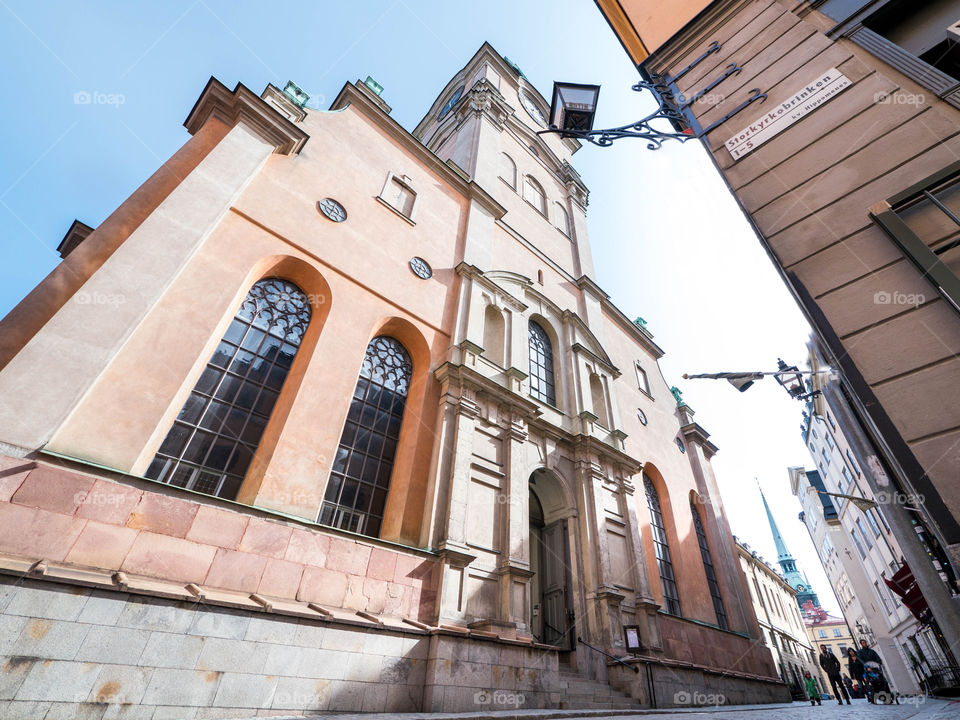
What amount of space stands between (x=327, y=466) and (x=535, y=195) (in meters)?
16.4

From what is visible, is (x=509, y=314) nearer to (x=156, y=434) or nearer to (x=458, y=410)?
(x=458, y=410)

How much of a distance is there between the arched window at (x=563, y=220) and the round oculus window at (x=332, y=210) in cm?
1164

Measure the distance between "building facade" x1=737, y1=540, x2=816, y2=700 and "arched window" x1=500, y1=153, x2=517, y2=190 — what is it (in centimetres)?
2049

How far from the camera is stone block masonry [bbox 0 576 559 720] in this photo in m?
4.39

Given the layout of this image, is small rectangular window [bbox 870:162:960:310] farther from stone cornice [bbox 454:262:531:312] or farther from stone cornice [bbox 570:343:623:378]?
stone cornice [bbox 570:343:623:378]

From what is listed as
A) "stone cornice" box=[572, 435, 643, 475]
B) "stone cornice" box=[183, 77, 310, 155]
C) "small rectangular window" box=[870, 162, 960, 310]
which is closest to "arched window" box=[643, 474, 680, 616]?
"stone cornice" box=[572, 435, 643, 475]

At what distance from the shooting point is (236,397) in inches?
316

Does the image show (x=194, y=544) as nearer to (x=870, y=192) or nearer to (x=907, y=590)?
(x=870, y=192)

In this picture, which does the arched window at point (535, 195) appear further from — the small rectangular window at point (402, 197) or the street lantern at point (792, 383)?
the street lantern at point (792, 383)

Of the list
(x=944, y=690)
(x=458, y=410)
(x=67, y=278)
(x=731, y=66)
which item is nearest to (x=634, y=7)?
(x=731, y=66)

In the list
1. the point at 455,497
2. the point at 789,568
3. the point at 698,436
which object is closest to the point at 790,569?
the point at 789,568

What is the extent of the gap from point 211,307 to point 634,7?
8.37m

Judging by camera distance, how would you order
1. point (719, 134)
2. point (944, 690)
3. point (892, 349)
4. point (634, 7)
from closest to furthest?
point (892, 349), point (719, 134), point (634, 7), point (944, 690)

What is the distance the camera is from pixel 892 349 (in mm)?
3234
